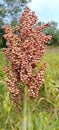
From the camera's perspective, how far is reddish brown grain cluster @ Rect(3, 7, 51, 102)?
274cm

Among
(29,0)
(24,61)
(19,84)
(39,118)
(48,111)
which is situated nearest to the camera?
(24,61)

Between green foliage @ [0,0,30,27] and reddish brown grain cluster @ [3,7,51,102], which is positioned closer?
reddish brown grain cluster @ [3,7,51,102]

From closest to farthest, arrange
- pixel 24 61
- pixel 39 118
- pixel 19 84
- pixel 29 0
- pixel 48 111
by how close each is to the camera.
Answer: pixel 24 61 < pixel 19 84 < pixel 39 118 < pixel 48 111 < pixel 29 0

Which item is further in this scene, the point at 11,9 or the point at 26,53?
the point at 11,9

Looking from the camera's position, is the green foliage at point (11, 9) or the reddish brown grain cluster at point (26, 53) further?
the green foliage at point (11, 9)

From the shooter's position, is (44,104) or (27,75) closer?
(27,75)

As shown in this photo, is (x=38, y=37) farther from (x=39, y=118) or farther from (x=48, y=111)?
A: (x=48, y=111)

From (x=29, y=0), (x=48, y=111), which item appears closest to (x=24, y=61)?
(x=48, y=111)

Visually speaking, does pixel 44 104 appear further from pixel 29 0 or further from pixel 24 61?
pixel 29 0

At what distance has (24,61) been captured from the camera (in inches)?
108

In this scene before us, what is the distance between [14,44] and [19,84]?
368 mm

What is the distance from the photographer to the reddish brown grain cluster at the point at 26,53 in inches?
108

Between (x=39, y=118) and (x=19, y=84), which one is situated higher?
(x=19, y=84)

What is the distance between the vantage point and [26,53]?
9.07ft
